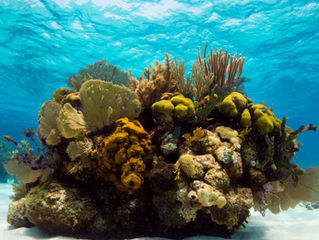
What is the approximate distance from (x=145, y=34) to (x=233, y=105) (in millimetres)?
16236

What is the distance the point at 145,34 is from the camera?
58.7 ft

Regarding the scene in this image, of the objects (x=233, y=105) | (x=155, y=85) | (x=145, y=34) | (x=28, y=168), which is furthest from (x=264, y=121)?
(x=145, y=34)

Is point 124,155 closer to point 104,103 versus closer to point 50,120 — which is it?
point 104,103

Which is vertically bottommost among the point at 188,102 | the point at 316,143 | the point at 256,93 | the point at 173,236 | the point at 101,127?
the point at 173,236

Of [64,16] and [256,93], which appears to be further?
[256,93]

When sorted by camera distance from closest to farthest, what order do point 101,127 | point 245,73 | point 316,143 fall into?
point 101,127 → point 245,73 → point 316,143

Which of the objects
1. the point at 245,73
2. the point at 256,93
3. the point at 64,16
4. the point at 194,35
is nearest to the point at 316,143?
the point at 256,93

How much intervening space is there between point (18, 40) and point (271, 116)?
22112 mm

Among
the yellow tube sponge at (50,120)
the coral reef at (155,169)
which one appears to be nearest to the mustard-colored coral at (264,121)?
the coral reef at (155,169)

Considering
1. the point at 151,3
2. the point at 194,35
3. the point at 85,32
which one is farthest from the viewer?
the point at 194,35

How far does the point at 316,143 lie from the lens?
16100 centimetres

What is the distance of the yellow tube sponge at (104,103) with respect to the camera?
11.6 ft

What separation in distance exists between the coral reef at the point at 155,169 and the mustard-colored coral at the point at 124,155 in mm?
17

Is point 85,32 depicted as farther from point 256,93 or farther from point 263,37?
point 256,93
